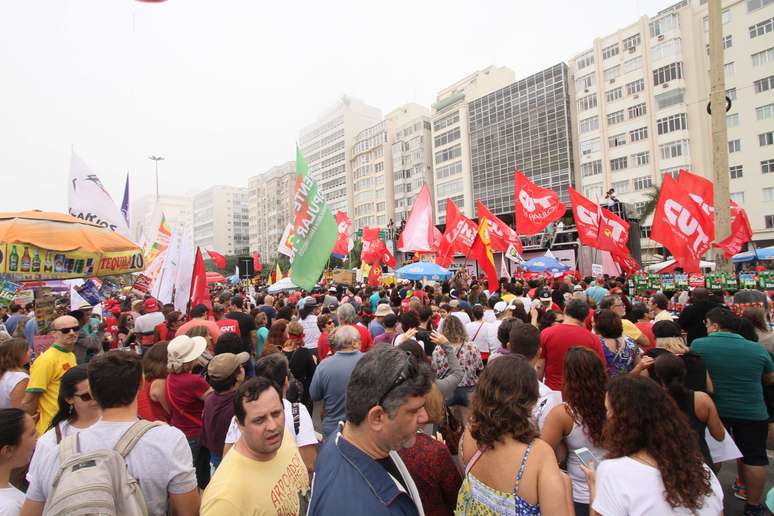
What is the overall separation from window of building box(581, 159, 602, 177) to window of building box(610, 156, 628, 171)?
1.16 m

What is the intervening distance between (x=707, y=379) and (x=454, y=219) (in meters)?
11.6

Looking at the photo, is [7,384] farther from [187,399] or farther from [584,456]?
[584,456]

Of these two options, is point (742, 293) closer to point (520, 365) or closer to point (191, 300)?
point (520, 365)

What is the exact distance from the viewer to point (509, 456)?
6.62ft

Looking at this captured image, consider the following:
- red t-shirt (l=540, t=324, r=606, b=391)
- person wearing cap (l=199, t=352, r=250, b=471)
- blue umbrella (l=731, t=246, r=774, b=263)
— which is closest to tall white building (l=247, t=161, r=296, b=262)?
blue umbrella (l=731, t=246, r=774, b=263)

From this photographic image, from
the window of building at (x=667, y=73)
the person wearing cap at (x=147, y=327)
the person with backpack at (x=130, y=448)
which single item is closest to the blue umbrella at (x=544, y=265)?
the person wearing cap at (x=147, y=327)

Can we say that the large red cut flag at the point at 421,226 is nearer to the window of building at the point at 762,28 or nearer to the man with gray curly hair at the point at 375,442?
the man with gray curly hair at the point at 375,442


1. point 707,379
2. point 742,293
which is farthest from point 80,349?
point 742,293

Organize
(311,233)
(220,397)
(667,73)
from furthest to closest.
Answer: (667,73)
(311,233)
(220,397)

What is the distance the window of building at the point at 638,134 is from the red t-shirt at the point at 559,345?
4644 centimetres

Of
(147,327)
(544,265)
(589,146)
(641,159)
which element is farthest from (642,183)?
(147,327)

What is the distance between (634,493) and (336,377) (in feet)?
9.07

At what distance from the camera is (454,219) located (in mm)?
15016

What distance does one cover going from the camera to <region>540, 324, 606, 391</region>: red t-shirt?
4124 millimetres
